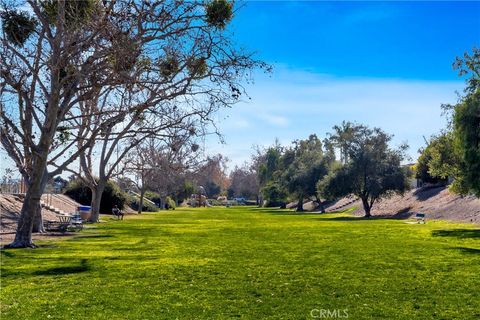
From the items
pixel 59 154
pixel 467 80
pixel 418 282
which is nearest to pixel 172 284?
pixel 418 282

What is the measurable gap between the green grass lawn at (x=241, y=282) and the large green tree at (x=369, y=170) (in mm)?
33703

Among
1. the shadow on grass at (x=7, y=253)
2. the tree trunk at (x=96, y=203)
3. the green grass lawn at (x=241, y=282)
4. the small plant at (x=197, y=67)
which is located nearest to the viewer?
the green grass lawn at (x=241, y=282)

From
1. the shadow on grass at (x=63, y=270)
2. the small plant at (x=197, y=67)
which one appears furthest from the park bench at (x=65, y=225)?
the shadow on grass at (x=63, y=270)

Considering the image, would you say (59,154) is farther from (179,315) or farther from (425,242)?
(179,315)

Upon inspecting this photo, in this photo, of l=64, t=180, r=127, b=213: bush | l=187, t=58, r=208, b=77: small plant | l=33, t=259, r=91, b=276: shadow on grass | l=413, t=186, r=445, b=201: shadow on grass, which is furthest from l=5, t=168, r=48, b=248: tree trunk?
l=413, t=186, r=445, b=201: shadow on grass

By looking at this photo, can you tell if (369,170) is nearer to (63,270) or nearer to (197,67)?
(197,67)

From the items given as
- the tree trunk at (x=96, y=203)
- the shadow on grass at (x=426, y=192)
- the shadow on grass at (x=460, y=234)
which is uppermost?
the shadow on grass at (x=426, y=192)

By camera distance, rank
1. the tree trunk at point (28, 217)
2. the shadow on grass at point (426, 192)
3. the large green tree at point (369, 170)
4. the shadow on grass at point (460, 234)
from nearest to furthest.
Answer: the tree trunk at point (28, 217), the shadow on grass at point (460, 234), the large green tree at point (369, 170), the shadow on grass at point (426, 192)

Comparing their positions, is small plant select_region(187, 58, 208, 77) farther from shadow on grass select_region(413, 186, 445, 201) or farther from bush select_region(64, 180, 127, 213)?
shadow on grass select_region(413, 186, 445, 201)

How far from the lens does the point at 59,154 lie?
2345 cm

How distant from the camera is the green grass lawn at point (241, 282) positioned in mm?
8195

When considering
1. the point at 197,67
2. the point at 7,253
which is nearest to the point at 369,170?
the point at 197,67

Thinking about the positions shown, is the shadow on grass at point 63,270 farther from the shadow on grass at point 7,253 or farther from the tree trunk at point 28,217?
the tree trunk at point 28,217

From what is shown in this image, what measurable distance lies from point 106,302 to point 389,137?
4682cm
